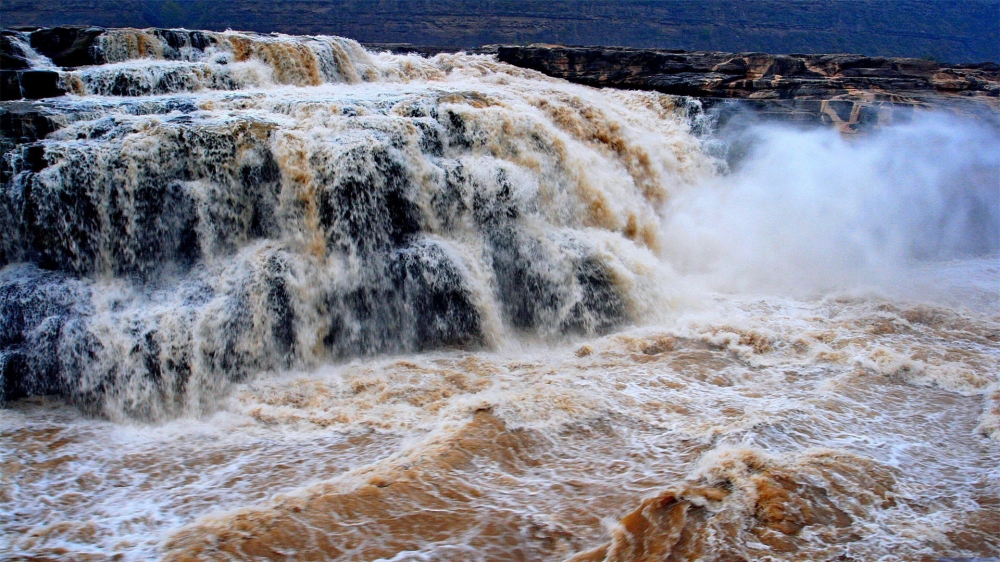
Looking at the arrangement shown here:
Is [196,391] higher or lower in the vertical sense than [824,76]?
lower

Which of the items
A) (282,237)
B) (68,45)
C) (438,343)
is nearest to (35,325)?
(282,237)

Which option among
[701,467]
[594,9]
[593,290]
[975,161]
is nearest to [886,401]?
[701,467]

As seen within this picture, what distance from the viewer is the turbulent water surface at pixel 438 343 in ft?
12.8

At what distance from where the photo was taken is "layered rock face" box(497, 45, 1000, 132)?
12008 mm

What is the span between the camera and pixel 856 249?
9914mm

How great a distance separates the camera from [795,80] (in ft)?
43.4

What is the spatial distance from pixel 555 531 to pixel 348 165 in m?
4.32

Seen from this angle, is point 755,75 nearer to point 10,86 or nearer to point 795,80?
point 795,80

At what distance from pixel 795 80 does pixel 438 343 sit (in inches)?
398

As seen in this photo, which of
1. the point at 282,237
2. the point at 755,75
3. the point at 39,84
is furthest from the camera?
the point at 755,75

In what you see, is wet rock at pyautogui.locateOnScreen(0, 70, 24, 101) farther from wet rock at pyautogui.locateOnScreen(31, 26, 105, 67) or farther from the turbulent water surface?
wet rock at pyautogui.locateOnScreen(31, 26, 105, 67)

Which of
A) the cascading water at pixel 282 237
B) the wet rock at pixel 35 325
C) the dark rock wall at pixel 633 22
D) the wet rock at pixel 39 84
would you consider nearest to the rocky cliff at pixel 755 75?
the wet rock at pixel 39 84

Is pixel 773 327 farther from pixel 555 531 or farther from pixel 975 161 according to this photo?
pixel 975 161

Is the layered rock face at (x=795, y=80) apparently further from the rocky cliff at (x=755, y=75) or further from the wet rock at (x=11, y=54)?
the wet rock at (x=11, y=54)
